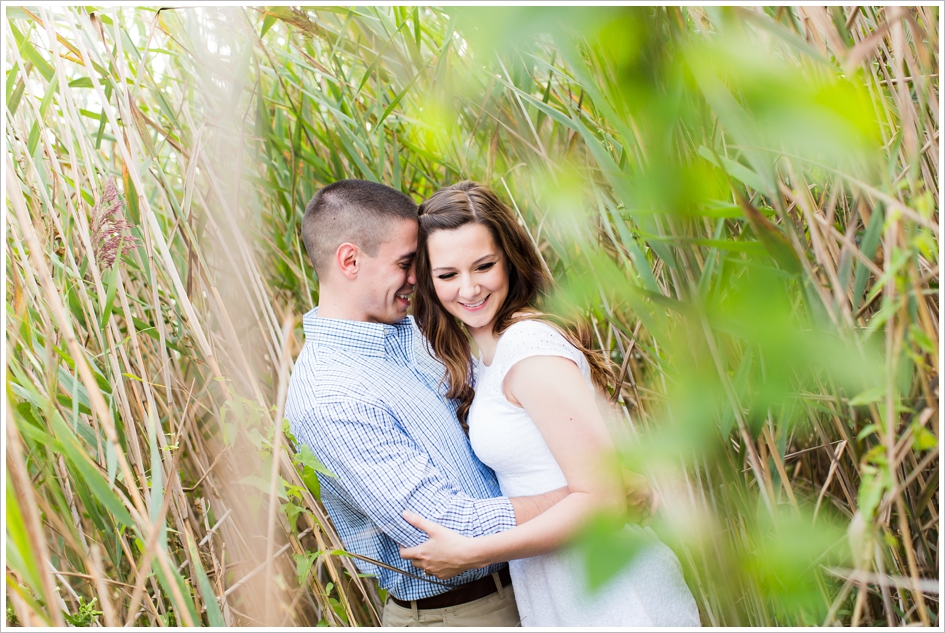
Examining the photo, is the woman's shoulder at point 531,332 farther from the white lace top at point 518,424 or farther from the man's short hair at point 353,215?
the man's short hair at point 353,215

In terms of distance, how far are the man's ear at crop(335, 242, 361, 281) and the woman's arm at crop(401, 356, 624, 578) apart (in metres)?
0.51

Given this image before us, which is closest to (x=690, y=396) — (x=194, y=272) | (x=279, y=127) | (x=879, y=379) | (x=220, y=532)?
(x=879, y=379)

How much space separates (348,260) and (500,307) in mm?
379

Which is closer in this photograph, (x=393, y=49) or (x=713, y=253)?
(x=713, y=253)

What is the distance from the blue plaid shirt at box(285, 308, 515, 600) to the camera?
1.10m

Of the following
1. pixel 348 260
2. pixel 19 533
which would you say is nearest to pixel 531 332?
pixel 348 260

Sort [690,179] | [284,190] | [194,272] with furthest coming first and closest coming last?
[284,190]
[194,272]
[690,179]

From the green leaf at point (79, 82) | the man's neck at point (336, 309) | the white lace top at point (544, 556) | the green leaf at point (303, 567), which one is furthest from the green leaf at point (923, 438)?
the green leaf at point (79, 82)

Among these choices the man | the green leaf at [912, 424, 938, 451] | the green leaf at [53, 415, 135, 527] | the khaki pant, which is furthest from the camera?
the khaki pant

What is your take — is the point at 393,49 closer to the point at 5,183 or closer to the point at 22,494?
the point at 5,183

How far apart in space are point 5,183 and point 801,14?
3.25ft

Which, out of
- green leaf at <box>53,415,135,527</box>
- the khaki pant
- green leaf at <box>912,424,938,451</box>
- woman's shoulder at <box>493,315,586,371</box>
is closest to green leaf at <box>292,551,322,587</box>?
green leaf at <box>53,415,135,527</box>

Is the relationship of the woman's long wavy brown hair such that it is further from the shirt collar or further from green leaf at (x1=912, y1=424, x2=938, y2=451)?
green leaf at (x1=912, y1=424, x2=938, y2=451)

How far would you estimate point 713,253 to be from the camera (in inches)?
25.2
